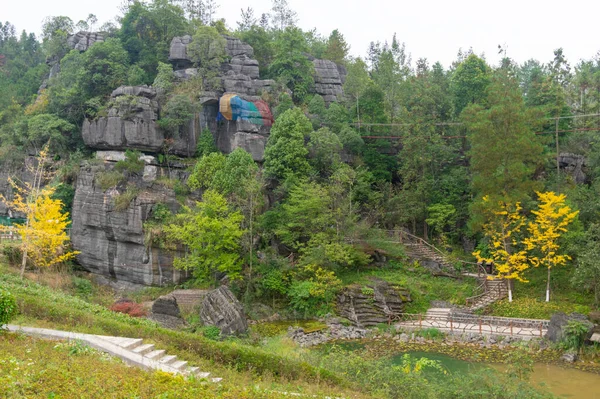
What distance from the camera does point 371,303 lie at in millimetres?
21312

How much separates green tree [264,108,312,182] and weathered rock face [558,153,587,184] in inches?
599

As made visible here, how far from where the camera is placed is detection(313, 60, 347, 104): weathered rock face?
35000 mm

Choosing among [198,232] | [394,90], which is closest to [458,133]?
[394,90]

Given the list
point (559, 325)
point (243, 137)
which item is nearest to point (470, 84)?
point (243, 137)

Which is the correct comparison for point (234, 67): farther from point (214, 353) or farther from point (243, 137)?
point (214, 353)

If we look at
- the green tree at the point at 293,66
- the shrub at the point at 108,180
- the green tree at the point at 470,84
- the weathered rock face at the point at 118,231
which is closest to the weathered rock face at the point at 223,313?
the weathered rock face at the point at 118,231

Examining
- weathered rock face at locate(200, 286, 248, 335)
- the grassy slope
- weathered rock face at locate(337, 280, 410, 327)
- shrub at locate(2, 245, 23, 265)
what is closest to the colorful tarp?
weathered rock face at locate(337, 280, 410, 327)

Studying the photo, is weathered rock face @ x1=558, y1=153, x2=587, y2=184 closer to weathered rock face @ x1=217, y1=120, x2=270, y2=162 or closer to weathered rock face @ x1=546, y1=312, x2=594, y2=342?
weathered rock face @ x1=546, y1=312, x2=594, y2=342

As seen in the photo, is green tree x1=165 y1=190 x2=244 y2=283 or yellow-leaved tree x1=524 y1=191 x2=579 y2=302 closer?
yellow-leaved tree x1=524 y1=191 x2=579 y2=302

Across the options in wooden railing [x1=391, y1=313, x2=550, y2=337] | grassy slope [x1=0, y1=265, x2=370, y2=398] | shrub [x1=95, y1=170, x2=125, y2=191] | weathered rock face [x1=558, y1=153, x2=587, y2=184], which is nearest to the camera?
grassy slope [x1=0, y1=265, x2=370, y2=398]

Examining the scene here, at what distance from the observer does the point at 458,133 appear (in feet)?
101

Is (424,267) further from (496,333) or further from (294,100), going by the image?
(294,100)

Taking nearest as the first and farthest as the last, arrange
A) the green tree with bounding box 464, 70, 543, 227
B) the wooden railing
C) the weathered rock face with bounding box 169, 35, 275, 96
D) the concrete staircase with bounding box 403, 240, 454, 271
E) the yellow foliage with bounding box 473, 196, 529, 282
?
the wooden railing < the yellow foliage with bounding box 473, 196, 529, 282 < the green tree with bounding box 464, 70, 543, 227 < the concrete staircase with bounding box 403, 240, 454, 271 < the weathered rock face with bounding box 169, 35, 275, 96

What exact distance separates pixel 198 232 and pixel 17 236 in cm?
1315
